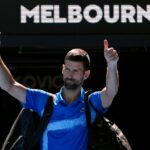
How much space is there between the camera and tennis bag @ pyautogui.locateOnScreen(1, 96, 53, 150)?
3.85 metres

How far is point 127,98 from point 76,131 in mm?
2921

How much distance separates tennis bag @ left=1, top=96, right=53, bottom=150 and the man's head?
177 millimetres

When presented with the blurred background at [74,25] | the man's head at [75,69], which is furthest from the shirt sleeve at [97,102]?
the blurred background at [74,25]

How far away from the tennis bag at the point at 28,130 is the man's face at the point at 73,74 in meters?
0.17

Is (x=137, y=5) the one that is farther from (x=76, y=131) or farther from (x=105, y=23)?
(x=76, y=131)

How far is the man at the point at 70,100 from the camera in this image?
3.84 m

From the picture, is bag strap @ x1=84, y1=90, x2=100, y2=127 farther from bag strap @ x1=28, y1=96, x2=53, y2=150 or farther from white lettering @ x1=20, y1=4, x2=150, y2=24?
white lettering @ x1=20, y1=4, x2=150, y2=24

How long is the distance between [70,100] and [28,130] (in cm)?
35

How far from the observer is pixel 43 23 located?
5324 millimetres

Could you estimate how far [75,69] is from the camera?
391cm

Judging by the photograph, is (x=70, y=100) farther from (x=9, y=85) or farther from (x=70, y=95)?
(x=9, y=85)

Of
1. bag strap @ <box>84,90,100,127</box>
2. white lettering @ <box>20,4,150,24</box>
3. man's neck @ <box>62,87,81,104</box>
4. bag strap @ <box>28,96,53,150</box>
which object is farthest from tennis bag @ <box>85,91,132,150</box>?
white lettering @ <box>20,4,150,24</box>

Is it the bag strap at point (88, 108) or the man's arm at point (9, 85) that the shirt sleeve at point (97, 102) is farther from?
the man's arm at point (9, 85)

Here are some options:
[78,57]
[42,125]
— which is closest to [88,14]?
[78,57]
